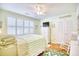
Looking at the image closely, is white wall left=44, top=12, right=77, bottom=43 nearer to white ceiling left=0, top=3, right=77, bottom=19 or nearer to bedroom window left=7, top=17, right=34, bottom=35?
white ceiling left=0, top=3, right=77, bottom=19

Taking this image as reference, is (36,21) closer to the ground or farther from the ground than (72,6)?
closer to the ground

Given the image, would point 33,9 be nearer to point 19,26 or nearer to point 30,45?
point 19,26

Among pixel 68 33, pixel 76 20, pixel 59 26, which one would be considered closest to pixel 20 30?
pixel 59 26

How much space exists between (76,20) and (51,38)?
0.49 metres

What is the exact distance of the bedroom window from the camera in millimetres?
1611

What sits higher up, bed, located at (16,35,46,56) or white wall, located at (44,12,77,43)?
white wall, located at (44,12,77,43)

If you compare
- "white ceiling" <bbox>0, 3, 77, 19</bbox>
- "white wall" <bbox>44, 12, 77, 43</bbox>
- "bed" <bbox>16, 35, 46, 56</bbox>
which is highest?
"white ceiling" <bbox>0, 3, 77, 19</bbox>

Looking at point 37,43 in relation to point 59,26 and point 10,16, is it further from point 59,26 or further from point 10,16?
point 10,16

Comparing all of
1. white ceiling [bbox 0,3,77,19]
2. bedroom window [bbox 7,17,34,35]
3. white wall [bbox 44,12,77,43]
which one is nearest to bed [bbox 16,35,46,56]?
bedroom window [bbox 7,17,34,35]

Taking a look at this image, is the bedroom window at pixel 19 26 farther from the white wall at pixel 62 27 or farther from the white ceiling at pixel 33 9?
the white wall at pixel 62 27

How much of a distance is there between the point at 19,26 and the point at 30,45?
355 mm

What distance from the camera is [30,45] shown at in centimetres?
169

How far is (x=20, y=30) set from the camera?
1663 millimetres

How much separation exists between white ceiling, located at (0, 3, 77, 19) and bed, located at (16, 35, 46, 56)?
14.2 inches
